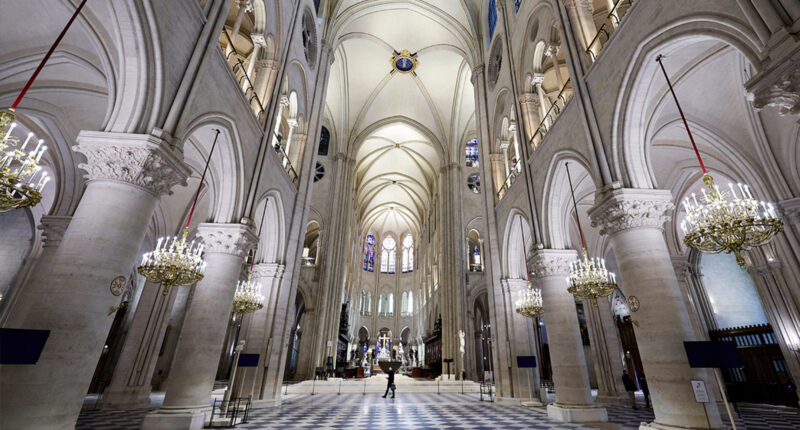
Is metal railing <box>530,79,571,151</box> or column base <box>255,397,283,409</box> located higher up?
metal railing <box>530,79,571,151</box>

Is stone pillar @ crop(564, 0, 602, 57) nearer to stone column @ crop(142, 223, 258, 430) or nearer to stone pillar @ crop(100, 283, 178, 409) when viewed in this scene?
stone column @ crop(142, 223, 258, 430)

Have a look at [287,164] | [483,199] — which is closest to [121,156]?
[287,164]

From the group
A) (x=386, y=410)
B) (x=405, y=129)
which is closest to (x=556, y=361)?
(x=386, y=410)

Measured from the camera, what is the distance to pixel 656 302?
511cm

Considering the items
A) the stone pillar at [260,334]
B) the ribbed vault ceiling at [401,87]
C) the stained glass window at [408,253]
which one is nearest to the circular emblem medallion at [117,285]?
the stone pillar at [260,334]

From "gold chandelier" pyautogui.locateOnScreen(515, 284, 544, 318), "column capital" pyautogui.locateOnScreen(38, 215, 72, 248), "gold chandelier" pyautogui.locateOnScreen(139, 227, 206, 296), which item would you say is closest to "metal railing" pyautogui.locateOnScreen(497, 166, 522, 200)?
"gold chandelier" pyautogui.locateOnScreen(515, 284, 544, 318)

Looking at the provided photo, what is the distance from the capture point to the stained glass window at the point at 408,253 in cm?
4238

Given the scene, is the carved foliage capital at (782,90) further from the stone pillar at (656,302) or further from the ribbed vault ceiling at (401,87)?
the ribbed vault ceiling at (401,87)

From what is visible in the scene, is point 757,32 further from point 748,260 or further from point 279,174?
point 748,260

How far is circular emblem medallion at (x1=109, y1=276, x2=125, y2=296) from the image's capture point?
4.19 m

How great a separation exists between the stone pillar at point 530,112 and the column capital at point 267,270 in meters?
8.29

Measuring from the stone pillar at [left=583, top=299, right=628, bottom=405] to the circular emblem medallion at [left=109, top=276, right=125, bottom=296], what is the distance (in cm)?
1345

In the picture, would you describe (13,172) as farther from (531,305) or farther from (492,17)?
(492,17)

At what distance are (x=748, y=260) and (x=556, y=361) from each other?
8.50 meters
